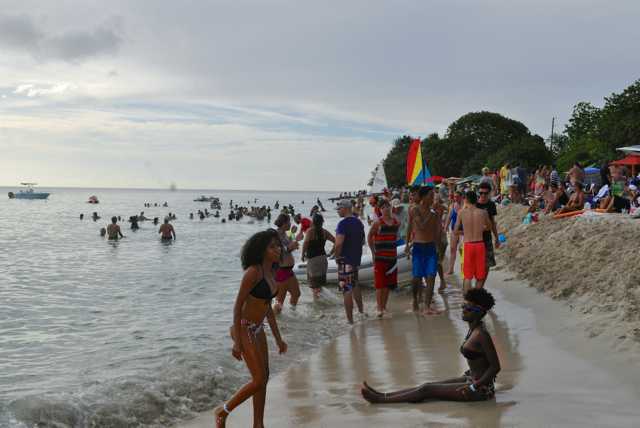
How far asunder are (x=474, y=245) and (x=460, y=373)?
2.37m

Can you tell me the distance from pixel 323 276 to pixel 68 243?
2109 centimetres

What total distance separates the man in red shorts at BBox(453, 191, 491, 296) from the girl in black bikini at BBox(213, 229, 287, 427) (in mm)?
3829

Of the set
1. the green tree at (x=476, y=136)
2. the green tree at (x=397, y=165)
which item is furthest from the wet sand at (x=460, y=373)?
the green tree at (x=397, y=165)

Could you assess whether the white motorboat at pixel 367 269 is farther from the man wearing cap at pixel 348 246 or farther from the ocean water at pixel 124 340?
the man wearing cap at pixel 348 246

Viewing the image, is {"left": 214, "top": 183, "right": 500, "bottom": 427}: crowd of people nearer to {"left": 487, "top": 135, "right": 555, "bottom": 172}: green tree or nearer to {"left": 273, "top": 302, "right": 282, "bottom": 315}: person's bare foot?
{"left": 273, "top": 302, "right": 282, "bottom": 315}: person's bare foot

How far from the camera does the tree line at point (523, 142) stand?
26.9 m

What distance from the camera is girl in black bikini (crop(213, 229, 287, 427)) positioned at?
347cm

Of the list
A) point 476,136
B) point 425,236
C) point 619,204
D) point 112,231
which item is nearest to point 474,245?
point 425,236

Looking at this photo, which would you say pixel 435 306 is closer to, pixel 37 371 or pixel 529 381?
pixel 529 381

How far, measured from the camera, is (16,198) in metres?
101

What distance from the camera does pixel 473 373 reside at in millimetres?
3775

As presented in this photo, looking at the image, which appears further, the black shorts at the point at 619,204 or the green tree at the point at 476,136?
the green tree at the point at 476,136

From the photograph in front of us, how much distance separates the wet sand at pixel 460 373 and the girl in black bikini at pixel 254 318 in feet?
2.14

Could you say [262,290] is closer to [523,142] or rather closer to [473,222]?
[473,222]
